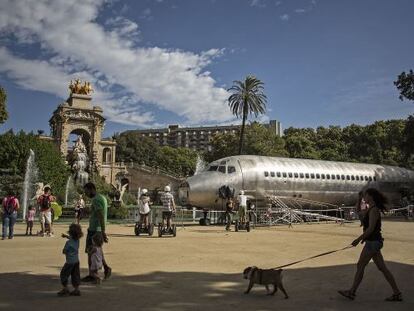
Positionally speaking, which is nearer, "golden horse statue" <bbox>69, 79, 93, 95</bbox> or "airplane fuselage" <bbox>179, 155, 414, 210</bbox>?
"airplane fuselage" <bbox>179, 155, 414, 210</bbox>

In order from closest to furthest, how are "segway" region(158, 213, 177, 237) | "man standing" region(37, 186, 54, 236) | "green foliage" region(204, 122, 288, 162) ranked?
1. "man standing" region(37, 186, 54, 236)
2. "segway" region(158, 213, 177, 237)
3. "green foliage" region(204, 122, 288, 162)

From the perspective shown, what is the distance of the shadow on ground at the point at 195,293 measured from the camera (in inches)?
274

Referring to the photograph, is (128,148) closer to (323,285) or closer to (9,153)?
(9,153)

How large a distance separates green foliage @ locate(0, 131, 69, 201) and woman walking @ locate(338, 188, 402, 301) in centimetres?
5285

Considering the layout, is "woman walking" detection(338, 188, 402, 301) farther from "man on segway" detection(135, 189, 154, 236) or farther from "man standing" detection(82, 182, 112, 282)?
"man on segway" detection(135, 189, 154, 236)

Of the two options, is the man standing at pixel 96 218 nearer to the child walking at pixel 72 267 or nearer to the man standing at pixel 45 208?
the child walking at pixel 72 267

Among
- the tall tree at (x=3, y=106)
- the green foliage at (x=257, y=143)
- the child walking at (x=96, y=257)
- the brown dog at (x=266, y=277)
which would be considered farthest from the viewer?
the green foliage at (x=257, y=143)

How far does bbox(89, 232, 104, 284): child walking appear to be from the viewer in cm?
869

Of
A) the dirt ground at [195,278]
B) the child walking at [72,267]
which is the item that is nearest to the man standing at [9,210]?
the dirt ground at [195,278]

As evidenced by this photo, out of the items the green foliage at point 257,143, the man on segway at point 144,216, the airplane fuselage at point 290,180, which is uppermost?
the green foliage at point 257,143

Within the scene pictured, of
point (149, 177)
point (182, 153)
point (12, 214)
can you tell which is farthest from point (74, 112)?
point (12, 214)

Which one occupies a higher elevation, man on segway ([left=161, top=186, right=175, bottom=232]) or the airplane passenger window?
the airplane passenger window

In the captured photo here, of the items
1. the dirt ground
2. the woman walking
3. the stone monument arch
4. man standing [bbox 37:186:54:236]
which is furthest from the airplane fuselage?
the stone monument arch

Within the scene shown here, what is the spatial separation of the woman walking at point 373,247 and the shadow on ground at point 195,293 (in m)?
0.21
